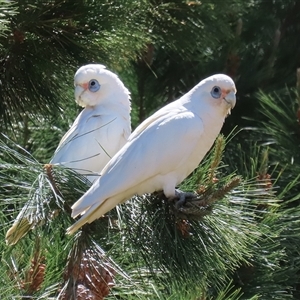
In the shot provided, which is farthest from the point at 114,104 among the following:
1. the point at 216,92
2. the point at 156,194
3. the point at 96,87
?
the point at 156,194

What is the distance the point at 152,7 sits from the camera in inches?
93.8

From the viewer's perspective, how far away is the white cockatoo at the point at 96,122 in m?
1.79

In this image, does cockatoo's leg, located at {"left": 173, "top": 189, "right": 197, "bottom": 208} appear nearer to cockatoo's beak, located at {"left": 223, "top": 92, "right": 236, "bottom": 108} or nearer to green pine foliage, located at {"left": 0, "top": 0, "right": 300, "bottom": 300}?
green pine foliage, located at {"left": 0, "top": 0, "right": 300, "bottom": 300}

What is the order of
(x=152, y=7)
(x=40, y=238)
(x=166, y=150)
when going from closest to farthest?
(x=40, y=238) → (x=166, y=150) → (x=152, y=7)

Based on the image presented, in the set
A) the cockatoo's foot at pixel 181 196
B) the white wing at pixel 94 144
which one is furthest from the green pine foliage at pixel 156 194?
the white wing at pixel 94 144

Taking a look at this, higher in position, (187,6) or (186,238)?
(187,6)

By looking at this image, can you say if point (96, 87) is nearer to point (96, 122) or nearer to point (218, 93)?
point (96, 122)

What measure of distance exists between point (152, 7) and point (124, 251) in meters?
1.17

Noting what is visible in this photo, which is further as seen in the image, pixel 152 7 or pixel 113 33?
pixel 152 7

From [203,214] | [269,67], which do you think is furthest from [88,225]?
[269,67]

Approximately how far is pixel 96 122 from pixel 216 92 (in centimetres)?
34

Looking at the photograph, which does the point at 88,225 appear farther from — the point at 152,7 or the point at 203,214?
the point at 152,7

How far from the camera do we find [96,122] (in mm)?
1839

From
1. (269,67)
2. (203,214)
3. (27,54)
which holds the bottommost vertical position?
(269,67)
